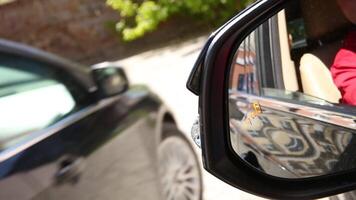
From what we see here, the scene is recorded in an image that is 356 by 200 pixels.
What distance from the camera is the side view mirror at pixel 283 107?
1.64m

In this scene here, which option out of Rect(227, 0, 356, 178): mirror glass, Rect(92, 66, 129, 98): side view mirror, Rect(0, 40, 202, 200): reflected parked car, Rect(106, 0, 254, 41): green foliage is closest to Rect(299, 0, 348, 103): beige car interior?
Rect(227, 0, 356, 178): mirror glass

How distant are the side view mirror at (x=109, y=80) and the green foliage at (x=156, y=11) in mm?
6312

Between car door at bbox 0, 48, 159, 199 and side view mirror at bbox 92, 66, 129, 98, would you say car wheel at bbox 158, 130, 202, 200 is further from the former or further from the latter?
side view mirror at bbox 92, 66, 129, 98

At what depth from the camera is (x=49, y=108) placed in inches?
138

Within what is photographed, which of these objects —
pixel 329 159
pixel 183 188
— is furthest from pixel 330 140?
pixel 183 188

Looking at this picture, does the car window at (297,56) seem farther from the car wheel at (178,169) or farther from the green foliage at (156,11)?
the green foliage at (156,11)

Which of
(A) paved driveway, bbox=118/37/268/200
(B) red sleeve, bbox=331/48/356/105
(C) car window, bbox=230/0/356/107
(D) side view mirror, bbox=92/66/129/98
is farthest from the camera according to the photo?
(A) paved driveway, bbox=118/37/268/200

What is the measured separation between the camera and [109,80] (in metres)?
4.02

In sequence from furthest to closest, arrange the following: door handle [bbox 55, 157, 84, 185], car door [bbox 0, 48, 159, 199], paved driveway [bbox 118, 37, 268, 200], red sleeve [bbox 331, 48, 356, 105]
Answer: paved driveway [bbox 118, 37, 268, 200] → door handle [bbox 55, 157, 84, 185] → car door [bbox 0, 48, 159, 199] → red sleeve [bbox 331, 48, 356, 105]

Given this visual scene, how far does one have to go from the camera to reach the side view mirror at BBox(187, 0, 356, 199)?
1639 millimetres

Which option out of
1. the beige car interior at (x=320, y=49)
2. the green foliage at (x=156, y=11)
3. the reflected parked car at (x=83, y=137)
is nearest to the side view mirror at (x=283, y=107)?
the beige car interior at (x=320, y=49)

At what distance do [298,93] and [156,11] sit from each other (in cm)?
888

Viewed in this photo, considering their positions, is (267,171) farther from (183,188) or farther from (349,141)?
(183,188)

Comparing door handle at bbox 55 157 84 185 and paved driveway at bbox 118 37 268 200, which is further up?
door handle at bbox 55 157 84 185
